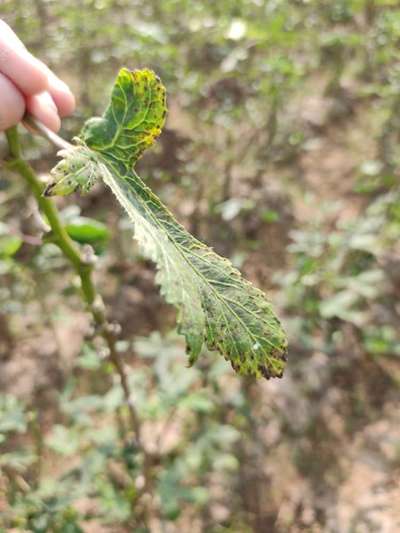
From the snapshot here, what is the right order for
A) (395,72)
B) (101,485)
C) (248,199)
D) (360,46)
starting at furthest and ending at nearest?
(360,46), (395,72), (248,199), (101,485)

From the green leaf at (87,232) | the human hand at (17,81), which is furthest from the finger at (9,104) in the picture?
the green leaf at (87,232)

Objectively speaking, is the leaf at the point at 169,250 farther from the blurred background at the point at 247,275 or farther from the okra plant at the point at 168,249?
the blurred background at the point at 247,275

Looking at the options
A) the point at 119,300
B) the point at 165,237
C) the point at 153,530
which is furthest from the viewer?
the point at 119,300

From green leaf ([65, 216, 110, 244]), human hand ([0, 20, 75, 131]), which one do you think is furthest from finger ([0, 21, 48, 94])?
green leaf ([65, 216, 110, 244])

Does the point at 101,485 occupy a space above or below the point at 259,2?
below

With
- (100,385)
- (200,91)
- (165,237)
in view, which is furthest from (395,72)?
(165,237)

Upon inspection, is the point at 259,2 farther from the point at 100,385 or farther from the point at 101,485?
the point at 101,485

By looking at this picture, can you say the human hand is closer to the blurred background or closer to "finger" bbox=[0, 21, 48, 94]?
"finger" bbox=[0, 21, 48, 94]

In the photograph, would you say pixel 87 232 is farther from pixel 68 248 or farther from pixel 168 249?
pixel 168 249
